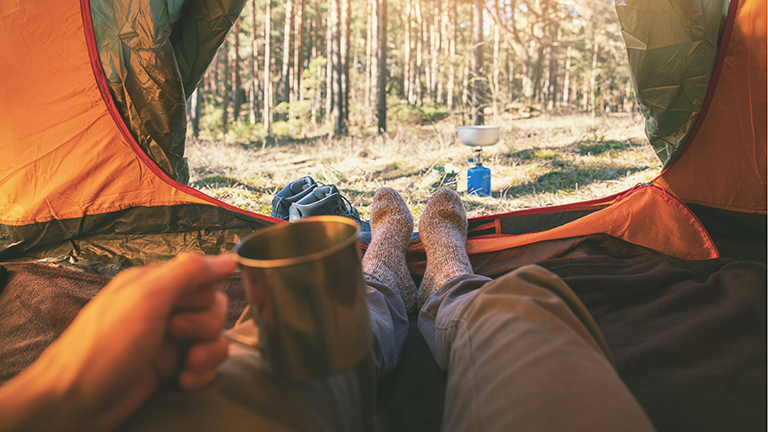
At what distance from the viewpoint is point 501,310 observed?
606 millimetres

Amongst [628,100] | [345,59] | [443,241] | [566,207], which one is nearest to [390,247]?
[443,241]

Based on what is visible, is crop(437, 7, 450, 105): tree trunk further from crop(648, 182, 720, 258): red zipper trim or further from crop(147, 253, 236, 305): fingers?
crop(147, 253, 236, 305): fingers

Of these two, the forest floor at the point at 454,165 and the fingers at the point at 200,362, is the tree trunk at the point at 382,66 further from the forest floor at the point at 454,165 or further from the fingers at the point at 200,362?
the fingers at the point at 200,362

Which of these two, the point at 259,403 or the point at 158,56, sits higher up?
the point at 158,56

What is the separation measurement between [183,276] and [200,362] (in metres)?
0.09

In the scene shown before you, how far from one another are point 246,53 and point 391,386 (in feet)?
45.1

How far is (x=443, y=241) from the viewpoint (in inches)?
52.7

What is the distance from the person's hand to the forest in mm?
4459

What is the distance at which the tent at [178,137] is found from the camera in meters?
1.11

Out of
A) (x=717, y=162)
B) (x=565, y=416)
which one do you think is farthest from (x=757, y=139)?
(x=565, y=416)

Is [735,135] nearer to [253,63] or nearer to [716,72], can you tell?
[716,72]

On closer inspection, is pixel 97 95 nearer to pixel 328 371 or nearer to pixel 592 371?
pixel 328 371

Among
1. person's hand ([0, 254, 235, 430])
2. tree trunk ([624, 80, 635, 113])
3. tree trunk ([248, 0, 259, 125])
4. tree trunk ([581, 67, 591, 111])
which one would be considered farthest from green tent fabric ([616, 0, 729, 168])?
tree trunk ([248, 0, 259, 125])

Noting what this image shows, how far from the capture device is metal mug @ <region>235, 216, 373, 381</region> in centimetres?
35
